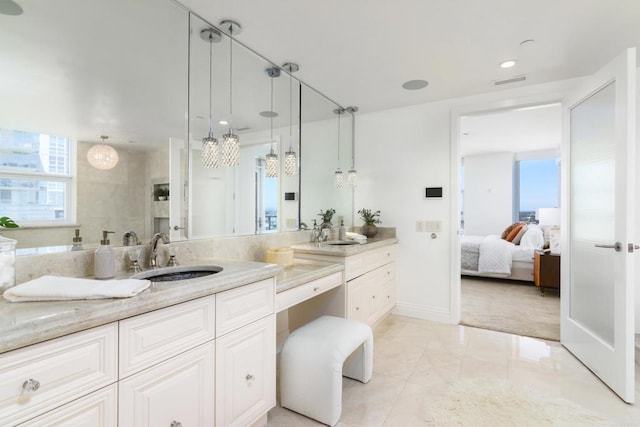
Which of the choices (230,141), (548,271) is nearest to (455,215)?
(548,271)

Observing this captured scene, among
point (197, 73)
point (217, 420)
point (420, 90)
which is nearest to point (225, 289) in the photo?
point (217, 420)

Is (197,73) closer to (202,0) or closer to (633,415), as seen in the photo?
(202,0)

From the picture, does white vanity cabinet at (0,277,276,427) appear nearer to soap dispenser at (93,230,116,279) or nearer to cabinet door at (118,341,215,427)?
cabinet door at (118,341,215,427)

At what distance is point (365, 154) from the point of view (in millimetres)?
3818

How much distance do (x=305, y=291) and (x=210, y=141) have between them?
1.15 m

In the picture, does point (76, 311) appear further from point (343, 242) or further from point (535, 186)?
point (535, 186)

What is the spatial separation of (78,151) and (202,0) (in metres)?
1.08

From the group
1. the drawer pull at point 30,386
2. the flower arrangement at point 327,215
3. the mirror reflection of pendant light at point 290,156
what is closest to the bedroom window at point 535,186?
the flower arrangement at point 327,215

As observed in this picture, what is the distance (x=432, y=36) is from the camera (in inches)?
83.5

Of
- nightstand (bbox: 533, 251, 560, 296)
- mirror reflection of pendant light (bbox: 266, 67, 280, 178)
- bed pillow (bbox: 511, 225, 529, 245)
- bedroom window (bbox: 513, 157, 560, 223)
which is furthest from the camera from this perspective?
bedroom window (bbox: 513, 157, 560, 223)

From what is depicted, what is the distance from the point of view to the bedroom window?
6781 millimetres

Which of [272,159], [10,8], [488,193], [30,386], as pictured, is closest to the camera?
[30,386]

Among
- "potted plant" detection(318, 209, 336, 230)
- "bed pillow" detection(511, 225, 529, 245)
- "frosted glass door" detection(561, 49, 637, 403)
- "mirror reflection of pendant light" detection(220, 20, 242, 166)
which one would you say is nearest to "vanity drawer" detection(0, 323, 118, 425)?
"mirror reflection of pendant light" detection(220, 20, 242, 166)

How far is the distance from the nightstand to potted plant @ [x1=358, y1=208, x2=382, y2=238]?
2.51m
